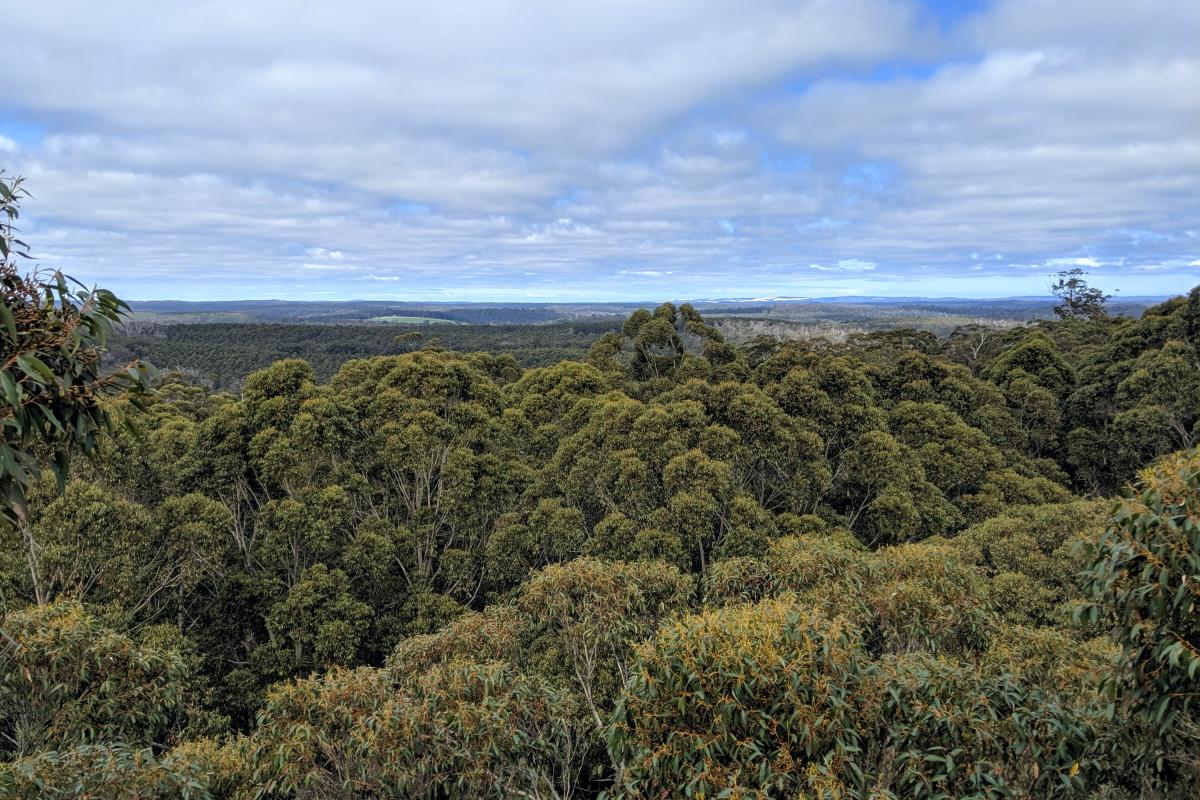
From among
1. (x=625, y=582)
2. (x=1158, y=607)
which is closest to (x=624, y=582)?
(x=625, y=582)

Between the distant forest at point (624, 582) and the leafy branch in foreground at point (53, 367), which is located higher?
the leafy branch in foreground at point (53, 367)

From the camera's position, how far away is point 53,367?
3.63 metres

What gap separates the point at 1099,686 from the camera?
4422mm

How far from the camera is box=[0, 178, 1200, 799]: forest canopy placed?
4.74 meters

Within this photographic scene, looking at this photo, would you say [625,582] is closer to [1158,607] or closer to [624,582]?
[624,582]

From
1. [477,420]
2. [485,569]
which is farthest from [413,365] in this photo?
[485,569]

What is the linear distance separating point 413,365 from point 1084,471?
21607mm

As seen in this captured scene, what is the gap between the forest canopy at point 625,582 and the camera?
4.74m

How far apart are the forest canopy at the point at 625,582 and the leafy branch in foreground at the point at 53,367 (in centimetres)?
7

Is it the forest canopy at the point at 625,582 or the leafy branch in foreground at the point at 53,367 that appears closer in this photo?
the leafy branch in foreground at the point at 53,367

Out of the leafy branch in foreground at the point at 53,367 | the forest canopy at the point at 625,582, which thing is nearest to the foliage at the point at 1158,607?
the forest canopy at the point at 625,582

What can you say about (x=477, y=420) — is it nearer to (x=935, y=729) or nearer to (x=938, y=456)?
(x=938, y=456)

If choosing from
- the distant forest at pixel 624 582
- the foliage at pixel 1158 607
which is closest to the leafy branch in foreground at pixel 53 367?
the distant forest at pixel 624 582

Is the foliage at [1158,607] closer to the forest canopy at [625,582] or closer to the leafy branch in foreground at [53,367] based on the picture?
the forest canopy at [625,582]
